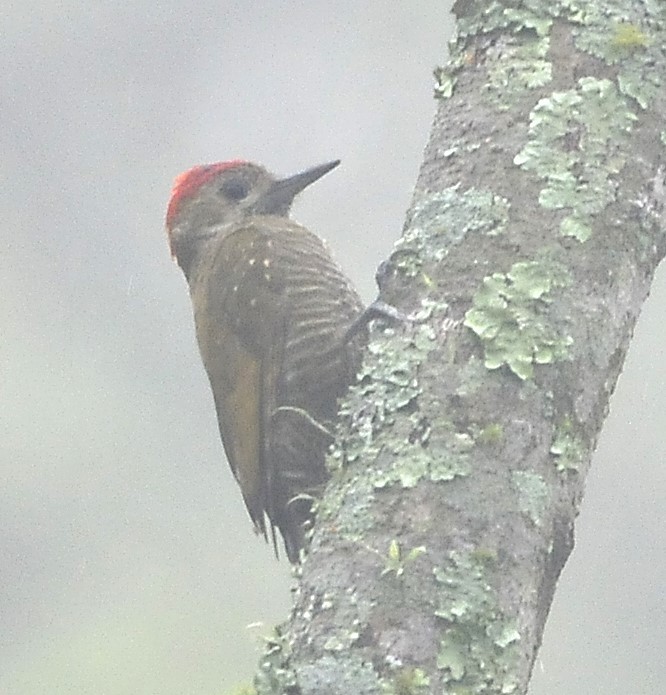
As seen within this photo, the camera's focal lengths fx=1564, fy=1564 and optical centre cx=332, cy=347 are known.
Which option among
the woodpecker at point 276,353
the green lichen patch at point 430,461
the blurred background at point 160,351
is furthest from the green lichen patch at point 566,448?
the blurred background at point 160,351

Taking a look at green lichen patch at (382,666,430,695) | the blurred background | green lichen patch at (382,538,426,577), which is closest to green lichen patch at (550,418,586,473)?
green lichen patch at (382,538,426,577)

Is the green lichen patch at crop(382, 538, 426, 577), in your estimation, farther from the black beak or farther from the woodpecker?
the black beak

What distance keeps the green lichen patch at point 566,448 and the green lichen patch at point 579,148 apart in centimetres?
24

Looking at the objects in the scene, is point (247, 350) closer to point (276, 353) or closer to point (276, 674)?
point (276, 353)

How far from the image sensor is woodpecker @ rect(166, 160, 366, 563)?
295cm

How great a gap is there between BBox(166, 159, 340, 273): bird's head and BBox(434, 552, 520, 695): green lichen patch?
1.82m

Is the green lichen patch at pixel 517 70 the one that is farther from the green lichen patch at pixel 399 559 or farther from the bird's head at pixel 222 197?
the bird's head at pixel 222 197

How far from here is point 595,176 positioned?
6.37 ft

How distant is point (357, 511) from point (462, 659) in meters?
0.23

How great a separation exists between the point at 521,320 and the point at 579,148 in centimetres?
25

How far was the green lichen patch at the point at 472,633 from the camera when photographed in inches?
66.3

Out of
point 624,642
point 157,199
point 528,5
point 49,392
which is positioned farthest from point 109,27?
point 528,5

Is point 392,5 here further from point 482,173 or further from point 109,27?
point 482,173

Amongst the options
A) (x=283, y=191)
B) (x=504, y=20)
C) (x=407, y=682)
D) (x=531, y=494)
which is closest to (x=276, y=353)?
(x=283, y=191)
